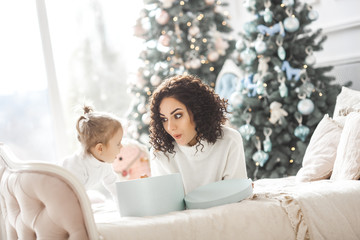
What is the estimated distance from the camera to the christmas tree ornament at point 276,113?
354cm

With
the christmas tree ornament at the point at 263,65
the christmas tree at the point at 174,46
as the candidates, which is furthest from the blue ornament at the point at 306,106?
the christmas tree at the point at 174,46

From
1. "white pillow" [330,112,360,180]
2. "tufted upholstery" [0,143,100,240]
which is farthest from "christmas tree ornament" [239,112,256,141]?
"tufted upholstery" [0,143,100,240]

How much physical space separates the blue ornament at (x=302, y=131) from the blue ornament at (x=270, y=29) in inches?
29.3

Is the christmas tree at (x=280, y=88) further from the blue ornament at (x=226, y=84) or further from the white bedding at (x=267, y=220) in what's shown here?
the white bedding at (x=267, y=220)

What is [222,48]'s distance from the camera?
4438 mm

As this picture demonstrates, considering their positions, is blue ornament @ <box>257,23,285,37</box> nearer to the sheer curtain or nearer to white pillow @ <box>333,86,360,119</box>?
white pillow @ <box>333,86,360,119</box>

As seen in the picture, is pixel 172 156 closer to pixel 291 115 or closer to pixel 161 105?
pixel 161 105

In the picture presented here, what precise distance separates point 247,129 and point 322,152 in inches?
43.3

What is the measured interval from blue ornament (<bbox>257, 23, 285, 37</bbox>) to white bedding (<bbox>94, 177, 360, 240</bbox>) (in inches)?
71.7

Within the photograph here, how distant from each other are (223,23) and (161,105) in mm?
2579

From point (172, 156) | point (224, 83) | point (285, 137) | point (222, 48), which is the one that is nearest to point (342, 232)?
point (172, 156)

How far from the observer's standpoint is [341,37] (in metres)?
3.83

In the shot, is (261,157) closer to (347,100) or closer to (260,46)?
(260,46)

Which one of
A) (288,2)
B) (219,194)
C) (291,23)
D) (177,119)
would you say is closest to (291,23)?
(291,23)
